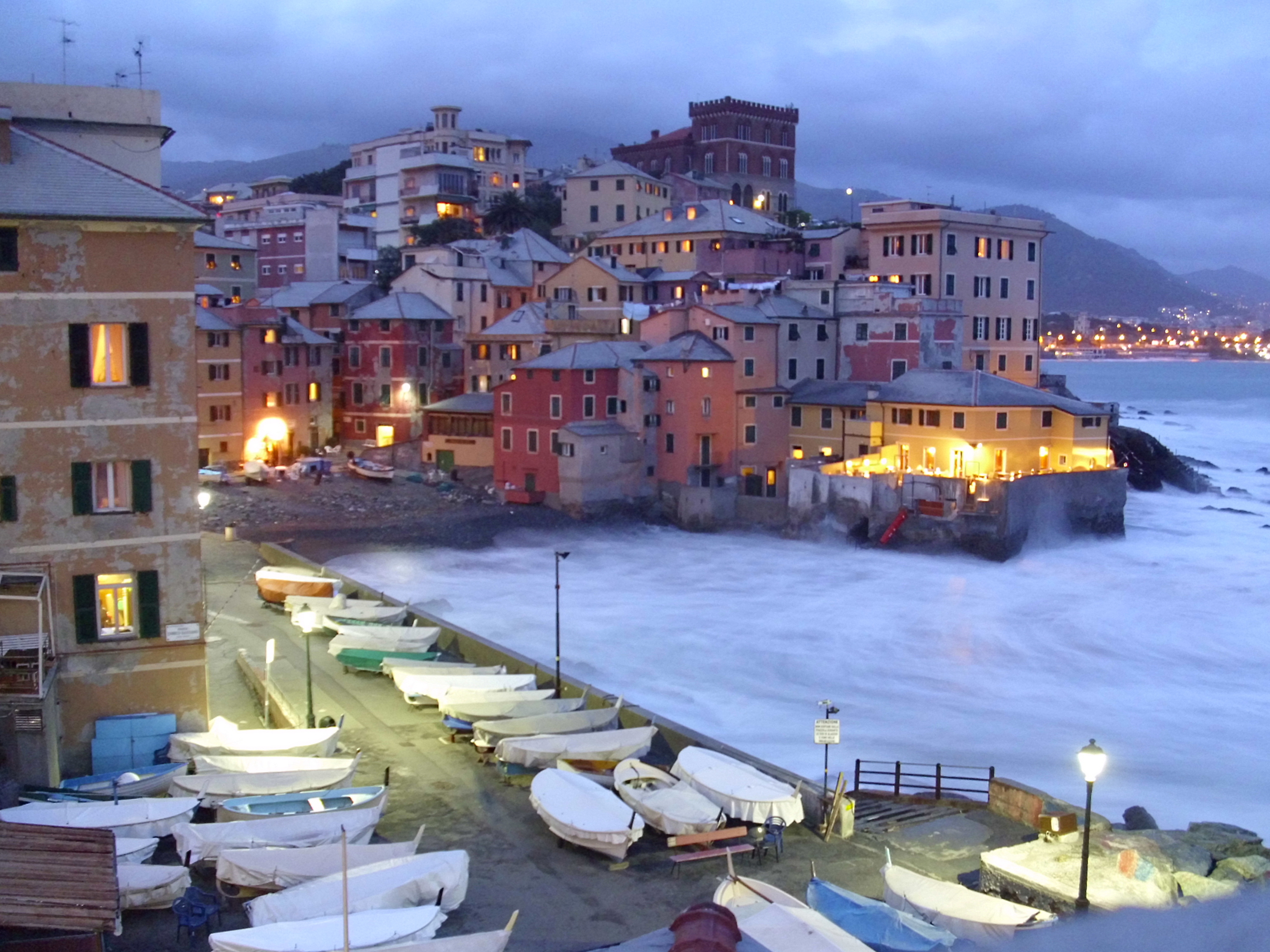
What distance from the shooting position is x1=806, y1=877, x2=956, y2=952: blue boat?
13531 mm

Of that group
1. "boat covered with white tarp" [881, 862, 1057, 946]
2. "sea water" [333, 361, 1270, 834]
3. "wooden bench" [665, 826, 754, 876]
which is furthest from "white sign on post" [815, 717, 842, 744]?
"sea water" [333, 361, 1270, 834]

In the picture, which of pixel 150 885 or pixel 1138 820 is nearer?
pixel 150 885

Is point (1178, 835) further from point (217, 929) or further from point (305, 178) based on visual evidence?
point (305, 178)

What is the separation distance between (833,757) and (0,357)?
57.4ft

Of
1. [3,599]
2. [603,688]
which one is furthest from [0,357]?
[603,688]

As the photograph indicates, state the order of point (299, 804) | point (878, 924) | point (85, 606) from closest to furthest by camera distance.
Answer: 1. point (878, 924)
2. point (299, 804)
3. point (85, 606)

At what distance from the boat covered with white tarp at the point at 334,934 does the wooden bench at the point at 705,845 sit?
4.46 metres

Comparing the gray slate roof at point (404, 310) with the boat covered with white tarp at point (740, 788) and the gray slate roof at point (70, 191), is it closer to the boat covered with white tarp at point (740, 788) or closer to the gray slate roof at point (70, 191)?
the gray slate roof at point (70, 191)

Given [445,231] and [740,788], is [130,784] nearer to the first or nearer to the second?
[740,788]

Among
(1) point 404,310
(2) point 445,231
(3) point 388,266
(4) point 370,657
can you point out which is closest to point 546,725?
(4) point 370,657

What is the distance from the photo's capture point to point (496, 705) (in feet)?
76.0

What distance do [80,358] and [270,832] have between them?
8.78 meters

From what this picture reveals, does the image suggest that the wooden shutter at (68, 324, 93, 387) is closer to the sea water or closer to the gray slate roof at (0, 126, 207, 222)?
the gray slate roof at (0, 126, 207, 222)

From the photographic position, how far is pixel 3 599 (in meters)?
19.4
